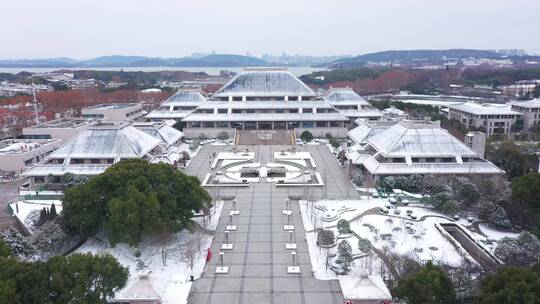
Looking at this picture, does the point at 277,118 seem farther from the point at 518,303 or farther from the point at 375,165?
the point at 518,303

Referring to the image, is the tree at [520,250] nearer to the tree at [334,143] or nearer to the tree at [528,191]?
the tree at [528,191]

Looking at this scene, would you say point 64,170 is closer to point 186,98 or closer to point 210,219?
point 210,219

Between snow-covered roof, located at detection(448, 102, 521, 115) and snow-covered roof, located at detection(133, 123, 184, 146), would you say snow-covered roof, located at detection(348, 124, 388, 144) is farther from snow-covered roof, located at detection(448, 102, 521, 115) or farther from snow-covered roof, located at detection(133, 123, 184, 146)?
snow-covered roof, located at detection(133, 123, 184, 146)

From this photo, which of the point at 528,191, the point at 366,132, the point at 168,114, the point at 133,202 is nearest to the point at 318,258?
the point at 133,202

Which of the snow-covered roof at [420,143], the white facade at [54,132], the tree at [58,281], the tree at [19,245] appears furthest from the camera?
the white facade at [54,132]

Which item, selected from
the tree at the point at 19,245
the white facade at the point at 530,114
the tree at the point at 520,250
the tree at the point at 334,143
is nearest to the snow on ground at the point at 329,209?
the tree at the point at 520,250

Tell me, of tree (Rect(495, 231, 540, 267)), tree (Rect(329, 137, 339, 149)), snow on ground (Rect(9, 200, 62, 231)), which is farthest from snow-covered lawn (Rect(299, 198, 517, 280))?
snow on ground (Rect(9, 200, 62, 231))
